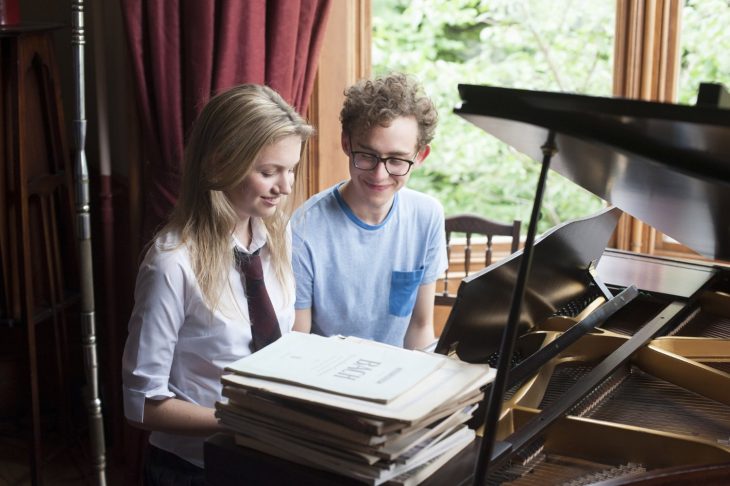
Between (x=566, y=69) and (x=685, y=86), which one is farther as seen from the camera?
(x=566, y=69)

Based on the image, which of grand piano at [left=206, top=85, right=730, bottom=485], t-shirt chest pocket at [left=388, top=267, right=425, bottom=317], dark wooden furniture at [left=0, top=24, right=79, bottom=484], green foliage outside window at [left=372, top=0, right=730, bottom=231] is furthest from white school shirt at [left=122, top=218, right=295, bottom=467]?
green foliage outside window at [left=372, top=0, right=730, bottom=231]

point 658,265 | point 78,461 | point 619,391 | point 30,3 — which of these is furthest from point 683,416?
point 30,3

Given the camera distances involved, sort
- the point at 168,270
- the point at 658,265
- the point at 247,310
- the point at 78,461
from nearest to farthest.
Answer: the point at 168,270, the point at 247,310, the point at 658,265, the point at 78,461

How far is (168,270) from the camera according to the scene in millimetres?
1626

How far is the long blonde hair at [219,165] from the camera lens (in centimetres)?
169

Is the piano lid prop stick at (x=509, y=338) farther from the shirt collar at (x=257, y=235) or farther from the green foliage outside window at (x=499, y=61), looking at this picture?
the green foliage outside window at (x=499, y=61)

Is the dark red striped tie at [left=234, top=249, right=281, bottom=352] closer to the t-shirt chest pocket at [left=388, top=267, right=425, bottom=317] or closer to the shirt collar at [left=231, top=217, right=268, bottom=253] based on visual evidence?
the shirt collar at [left=231, top=217, right=268, bottom=253]

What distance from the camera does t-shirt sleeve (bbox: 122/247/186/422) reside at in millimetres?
1603

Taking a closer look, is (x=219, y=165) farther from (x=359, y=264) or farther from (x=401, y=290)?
(x=401, y=290)

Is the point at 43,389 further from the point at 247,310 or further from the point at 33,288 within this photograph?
the point at 247,310

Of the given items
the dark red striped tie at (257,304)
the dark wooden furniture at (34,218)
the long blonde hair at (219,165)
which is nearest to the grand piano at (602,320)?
the dark red striped tie at (257,304)

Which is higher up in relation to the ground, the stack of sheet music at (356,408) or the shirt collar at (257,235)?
the shirt collar at (257,235)

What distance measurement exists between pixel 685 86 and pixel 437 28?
3.58 ft

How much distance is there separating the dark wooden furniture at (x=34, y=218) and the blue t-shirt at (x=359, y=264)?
2.67 ft
